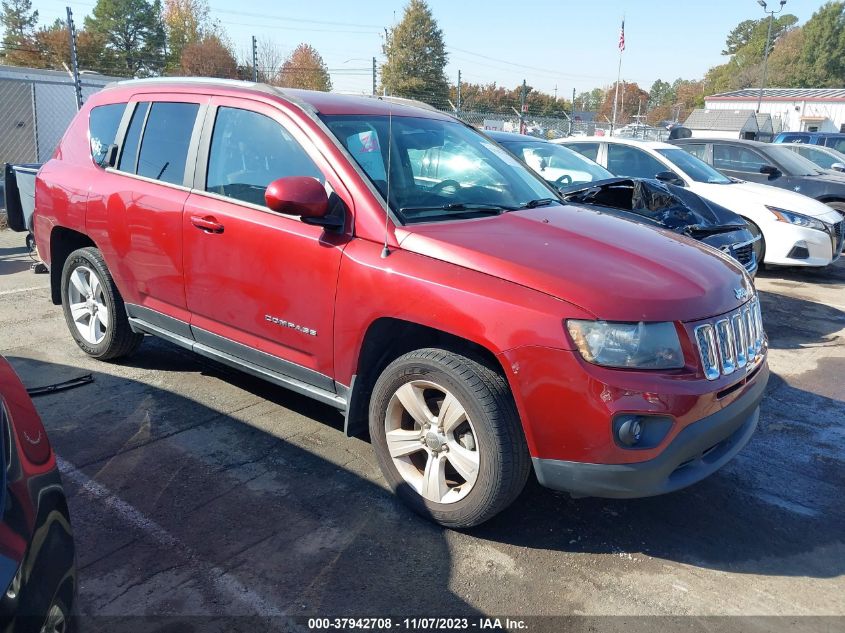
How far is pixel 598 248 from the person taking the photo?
314 cm

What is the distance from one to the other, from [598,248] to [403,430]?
1.24 metres

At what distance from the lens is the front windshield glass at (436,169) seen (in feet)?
11.2

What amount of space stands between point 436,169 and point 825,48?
8353 cm

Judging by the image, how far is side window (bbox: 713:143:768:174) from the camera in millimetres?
10859

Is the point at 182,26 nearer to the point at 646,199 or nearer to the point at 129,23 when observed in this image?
the point at 129,23

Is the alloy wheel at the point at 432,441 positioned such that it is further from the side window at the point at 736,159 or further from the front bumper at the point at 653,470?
the side window at the point at 736,159

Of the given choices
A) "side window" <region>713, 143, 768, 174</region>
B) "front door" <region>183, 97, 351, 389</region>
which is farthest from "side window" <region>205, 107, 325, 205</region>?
"side window" <region>713, 143, 768, 174</region>

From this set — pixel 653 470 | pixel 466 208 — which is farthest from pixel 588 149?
pixel 653 470

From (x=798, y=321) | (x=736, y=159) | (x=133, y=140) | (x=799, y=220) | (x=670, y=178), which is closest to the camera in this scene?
(x=133, y=140)

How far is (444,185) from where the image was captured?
12.1ft

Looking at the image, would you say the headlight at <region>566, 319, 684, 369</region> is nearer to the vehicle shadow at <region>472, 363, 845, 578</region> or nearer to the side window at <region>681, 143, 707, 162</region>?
the vehicle shadow at <region>472, 363, 845, 578</region>

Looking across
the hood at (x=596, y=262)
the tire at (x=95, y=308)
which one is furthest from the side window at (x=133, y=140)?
the hood at (x=596, y=262)

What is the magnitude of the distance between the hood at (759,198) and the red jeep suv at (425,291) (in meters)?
5.35

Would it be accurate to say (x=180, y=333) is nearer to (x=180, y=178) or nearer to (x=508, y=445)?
(x=180, y=178)
